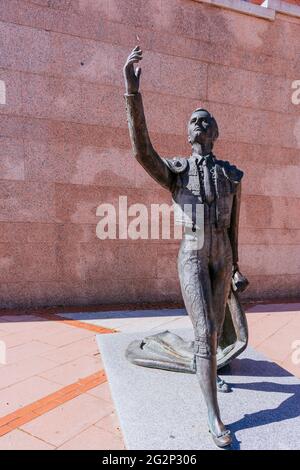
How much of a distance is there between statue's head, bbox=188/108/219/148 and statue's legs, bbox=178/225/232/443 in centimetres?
67

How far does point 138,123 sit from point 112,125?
411cm

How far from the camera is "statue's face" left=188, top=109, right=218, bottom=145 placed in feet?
8.87

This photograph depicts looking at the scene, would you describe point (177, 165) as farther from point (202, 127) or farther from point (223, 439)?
point (223, 439)

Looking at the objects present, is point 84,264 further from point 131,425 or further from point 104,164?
point 131,425

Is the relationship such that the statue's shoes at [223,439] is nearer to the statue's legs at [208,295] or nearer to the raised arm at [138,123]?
the statue's legs at [208,295]

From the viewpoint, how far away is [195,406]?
2.79 metres

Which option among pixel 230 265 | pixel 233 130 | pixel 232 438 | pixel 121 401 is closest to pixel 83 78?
pixel 233 130

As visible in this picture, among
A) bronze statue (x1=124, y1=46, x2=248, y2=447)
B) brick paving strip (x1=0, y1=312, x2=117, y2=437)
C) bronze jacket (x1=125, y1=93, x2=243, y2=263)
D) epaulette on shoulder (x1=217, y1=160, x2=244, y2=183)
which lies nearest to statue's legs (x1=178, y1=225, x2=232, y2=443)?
bronze statue (x1=124, y1=46, x2=248, y2=447)

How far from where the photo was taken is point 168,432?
2432mm

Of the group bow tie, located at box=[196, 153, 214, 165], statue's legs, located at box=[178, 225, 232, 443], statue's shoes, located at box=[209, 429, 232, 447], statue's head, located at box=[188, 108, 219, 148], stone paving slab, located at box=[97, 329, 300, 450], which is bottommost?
stone paving slab, located at box=[97, 329, 300, 450]

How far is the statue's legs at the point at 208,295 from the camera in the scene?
7.99ft

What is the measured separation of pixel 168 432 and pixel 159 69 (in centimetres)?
589

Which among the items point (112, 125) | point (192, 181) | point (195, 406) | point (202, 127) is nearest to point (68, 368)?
point (195, 406)

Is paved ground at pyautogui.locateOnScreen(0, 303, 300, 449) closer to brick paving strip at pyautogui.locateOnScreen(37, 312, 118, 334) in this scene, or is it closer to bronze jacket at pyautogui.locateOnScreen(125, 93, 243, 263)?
brick paving strip at pyautogui.locateOnScreen(37, 312, 118, 334)
